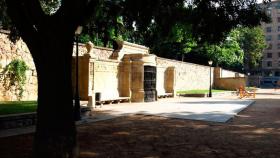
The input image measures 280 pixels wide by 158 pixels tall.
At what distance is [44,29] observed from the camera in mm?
5809

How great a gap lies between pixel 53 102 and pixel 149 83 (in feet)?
56.0

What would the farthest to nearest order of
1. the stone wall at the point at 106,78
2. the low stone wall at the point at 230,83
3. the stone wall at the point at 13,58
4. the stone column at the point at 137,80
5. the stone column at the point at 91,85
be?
the low stone wall at the point at 230,83 < the stone column at the point at 137,80 < the stone wall at the point at 106,78 < the stone column at the point at 91,85 < the stone wall at the point at 13,58

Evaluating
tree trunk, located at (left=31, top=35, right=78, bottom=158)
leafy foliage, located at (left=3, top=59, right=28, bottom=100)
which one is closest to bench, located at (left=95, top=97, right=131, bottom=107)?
leafy foliage, located at (left=3, top=59, right=28, bottom=100)

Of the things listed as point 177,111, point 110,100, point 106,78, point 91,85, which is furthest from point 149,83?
point 177,111

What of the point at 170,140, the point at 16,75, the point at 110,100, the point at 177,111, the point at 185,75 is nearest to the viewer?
the point at 170,140

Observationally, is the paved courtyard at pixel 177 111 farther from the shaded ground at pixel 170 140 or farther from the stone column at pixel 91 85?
the shaded ground at pixel 170 140

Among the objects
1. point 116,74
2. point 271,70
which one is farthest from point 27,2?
point 271,70

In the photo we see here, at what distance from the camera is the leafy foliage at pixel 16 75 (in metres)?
14.8

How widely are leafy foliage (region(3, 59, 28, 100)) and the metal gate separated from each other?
8885 mm

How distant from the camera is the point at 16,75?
1523 centimetres

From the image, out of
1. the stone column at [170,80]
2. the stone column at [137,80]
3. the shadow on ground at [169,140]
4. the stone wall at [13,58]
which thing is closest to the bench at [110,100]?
the stone column at [137,80]

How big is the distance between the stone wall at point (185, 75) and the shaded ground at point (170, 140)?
1592 centimetres

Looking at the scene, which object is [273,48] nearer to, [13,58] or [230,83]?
[230,83]

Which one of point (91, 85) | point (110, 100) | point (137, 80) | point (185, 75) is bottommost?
point (110, 100)
